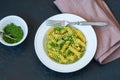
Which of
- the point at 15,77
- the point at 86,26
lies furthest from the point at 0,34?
the point at 86,26

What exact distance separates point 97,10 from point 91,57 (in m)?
0.17

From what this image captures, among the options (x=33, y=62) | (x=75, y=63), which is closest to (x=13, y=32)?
(x=33, y=62)

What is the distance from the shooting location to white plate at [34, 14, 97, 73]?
0.81 meters

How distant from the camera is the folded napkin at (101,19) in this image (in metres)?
0.84

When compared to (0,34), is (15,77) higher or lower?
lower

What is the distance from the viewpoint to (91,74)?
823mm

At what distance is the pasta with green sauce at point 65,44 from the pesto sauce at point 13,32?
81 mm

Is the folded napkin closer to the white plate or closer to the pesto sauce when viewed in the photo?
the white plate

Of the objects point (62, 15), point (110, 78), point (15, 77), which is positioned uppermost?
point (62, 15)

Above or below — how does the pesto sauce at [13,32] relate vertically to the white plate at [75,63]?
above

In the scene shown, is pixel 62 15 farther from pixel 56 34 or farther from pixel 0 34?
pixel 0 34

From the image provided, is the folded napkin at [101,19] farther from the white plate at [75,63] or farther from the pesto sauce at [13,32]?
the pesto sauce at [13,32]

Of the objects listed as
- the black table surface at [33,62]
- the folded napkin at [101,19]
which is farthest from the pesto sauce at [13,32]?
the folded napkin at [101,19]

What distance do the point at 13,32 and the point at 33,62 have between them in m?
0.11
